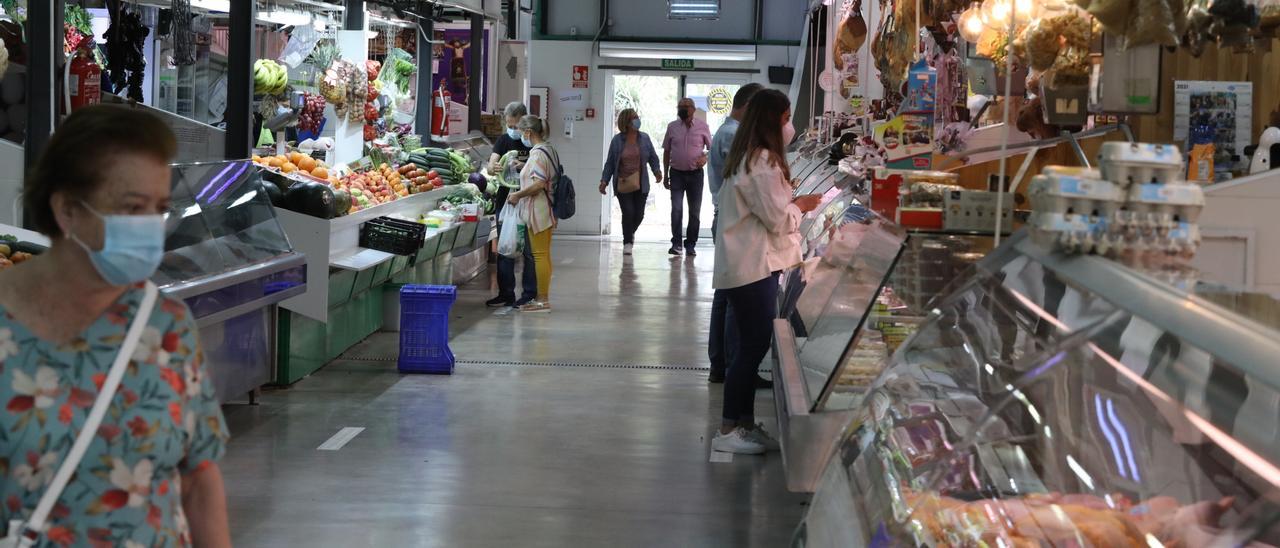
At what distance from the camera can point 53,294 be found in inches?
80.7

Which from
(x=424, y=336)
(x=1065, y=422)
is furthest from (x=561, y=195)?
(x=1065, y=422)

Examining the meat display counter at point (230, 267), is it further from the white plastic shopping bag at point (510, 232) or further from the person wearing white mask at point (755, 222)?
the white plastic shopping bag at point (510, 232)

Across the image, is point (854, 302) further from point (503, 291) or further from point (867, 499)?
point (503, 291)

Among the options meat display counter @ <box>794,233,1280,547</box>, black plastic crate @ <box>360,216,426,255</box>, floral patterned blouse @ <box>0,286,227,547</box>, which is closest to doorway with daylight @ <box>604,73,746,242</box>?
black plastic crate @ <box>360,216,426,255</box>

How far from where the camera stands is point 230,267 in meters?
Answer: 6.45

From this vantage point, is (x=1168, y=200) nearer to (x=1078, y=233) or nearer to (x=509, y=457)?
(x=1078, y=233)

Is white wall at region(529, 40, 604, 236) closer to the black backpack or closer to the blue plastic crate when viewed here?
the black backpack

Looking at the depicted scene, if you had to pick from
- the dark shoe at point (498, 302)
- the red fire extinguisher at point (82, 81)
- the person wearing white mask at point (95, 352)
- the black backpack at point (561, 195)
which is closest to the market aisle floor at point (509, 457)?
the black backpack at point (561, 195)

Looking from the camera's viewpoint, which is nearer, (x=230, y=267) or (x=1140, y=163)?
(x=1140, y=163)

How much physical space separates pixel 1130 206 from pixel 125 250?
5.82ft

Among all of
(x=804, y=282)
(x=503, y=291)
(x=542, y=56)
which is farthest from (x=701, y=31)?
(x=804, y=282)

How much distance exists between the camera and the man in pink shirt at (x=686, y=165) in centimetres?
1570

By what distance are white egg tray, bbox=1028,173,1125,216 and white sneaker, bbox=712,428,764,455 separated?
3.71m

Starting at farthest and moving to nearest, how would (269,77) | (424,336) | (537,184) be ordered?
(537,184) < (269,77) < (424,336)
